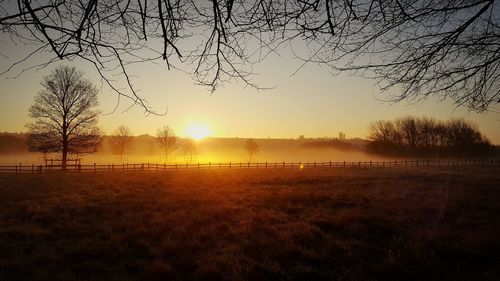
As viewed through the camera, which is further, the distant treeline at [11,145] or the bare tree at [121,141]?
the distant treeline at [11,145]

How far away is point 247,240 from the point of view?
28.6ft

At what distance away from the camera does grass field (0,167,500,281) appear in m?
6.78

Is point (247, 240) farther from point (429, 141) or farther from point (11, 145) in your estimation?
point (11, 145)

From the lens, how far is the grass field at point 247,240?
678cm

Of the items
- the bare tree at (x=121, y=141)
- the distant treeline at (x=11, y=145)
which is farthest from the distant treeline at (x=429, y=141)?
the distant treeline at (x=11, y=145)

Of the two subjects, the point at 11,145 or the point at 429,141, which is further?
the point at 11,145

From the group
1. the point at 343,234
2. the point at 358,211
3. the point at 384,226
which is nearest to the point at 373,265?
the point at 343,234

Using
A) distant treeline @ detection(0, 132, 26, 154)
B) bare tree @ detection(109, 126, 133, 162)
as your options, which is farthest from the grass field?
distant treeline @ detection(0, 132, 26, 154)

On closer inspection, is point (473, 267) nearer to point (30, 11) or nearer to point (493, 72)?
point (493, 72)

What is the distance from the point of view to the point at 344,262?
7.42m

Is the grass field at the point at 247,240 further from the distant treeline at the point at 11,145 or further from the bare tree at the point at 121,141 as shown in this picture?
the distant treeline at the point at 11,145

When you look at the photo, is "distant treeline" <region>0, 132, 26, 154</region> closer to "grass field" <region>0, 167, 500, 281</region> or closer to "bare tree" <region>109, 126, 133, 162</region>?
"bare tree" <region>109, 126, 133, 162</region>

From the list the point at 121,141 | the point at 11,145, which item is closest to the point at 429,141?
the point at 121,141

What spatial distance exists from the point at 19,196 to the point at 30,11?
1722 centimetres
